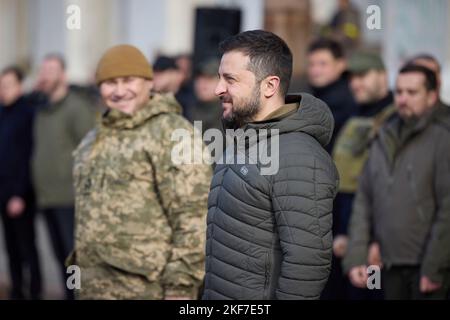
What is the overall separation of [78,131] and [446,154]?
404cm

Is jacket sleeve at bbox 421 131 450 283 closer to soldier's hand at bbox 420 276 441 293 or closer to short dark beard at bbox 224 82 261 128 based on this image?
soldier's hand at bbox 420 276 441 293

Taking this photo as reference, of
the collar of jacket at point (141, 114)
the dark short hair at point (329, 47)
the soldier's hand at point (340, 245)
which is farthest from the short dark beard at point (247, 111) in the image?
the dark short hair at point (329, 47)

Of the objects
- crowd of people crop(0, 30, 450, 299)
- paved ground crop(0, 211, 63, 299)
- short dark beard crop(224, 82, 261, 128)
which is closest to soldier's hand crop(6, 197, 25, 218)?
crowd of people crop(0, 30, 450, 299)

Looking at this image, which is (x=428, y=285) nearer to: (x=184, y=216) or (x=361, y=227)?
(x=361, y=227)

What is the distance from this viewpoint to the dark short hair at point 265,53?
169 inches

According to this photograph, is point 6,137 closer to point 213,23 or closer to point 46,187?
point 46,187

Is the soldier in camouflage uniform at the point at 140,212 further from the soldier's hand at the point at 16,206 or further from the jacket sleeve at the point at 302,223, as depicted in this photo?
the soldier's hand at the point at 16,206

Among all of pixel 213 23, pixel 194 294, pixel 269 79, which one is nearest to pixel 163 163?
pixel 194 294

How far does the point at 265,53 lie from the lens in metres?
4.30

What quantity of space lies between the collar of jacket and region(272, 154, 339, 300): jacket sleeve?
1.53 meters

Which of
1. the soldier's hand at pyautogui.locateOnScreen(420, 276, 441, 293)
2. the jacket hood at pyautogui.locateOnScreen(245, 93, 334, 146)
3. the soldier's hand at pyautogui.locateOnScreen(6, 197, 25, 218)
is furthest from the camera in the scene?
the soldier's hand at pyautogui.locateOnScreen(6, 197, 25, 218)

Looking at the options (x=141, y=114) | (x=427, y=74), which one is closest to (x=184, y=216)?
(x=141, y=114)

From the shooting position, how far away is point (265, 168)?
4211 millimetres

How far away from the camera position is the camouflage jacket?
17.7 feet
